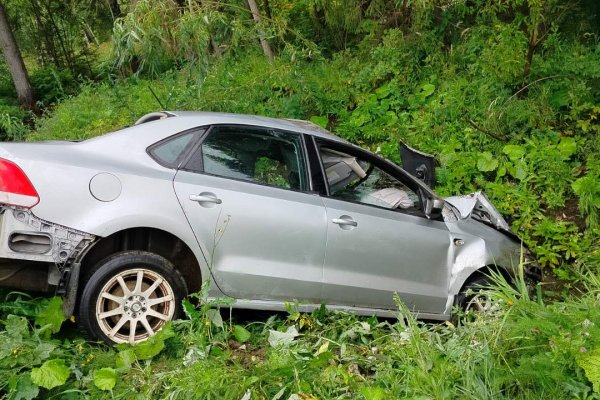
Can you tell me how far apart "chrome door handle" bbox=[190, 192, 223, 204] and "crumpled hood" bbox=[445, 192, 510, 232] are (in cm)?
237

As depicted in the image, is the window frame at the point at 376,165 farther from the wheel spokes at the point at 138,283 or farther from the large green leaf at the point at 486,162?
the large green leaf at the point at 486,162

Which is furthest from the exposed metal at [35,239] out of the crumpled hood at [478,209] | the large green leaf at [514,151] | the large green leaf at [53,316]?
the large green leaf at [514,151]

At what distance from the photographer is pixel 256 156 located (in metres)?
4.45

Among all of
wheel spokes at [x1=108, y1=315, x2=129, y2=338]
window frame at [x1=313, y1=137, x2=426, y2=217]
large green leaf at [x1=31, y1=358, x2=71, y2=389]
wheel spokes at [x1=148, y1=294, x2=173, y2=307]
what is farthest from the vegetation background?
window frame at [x1=313, y1=137, x2=426, y2=217]

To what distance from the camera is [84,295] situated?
3.77 m

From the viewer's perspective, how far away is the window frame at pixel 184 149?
13.6 ft

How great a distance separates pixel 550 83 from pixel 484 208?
357 cm

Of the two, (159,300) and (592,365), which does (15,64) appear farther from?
(592,365)

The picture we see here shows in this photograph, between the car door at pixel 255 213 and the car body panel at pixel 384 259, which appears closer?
the car door at pixel 255 213

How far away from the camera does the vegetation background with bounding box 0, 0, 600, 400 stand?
10.6 feet

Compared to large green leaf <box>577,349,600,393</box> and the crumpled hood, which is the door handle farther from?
large green leaf <box>577,349,600,393</box>

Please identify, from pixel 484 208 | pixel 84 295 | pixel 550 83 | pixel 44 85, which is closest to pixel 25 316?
pixel 84 295

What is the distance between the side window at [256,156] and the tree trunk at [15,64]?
37.5ft

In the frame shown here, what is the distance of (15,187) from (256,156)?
1601 mm
